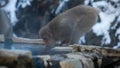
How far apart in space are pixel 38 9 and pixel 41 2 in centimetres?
27

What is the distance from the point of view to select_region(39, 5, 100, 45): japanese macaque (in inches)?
260

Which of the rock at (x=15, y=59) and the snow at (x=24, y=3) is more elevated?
the snow at (x=24, y=3)

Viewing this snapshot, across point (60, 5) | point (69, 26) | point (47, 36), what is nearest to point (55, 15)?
point (60, 5)

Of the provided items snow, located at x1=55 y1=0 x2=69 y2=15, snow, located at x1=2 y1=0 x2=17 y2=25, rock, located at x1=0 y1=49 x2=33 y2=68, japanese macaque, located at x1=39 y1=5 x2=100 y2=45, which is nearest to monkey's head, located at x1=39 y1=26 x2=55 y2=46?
japanese macaque, located at x1=39 y1=5 x2=100 y2=45

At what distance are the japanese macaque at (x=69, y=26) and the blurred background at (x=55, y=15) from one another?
11.2ft

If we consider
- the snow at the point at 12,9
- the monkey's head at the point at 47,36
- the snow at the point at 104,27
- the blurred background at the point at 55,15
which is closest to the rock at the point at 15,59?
the monkey's head at the point at 47,36

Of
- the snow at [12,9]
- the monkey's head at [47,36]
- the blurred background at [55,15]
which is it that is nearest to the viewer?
the monkey's head at [47,36]

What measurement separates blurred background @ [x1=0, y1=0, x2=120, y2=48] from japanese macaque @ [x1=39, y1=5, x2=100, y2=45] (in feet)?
11.2

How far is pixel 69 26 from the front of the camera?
264 inches

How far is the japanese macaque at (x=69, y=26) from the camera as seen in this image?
6609mm

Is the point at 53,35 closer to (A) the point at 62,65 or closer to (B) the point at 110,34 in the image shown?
(A) the point at 62,65

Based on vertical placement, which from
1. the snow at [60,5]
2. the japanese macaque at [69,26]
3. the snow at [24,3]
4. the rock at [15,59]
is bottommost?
the rock at [15,59]

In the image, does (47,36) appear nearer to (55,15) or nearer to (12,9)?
(55,15)

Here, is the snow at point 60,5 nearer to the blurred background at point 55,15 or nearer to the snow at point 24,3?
the blurred background at point 55,15
